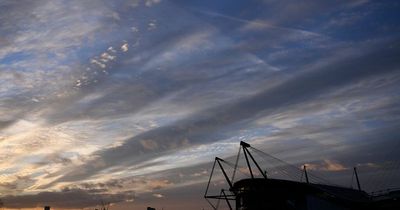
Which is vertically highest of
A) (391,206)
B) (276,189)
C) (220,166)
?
(220,166)

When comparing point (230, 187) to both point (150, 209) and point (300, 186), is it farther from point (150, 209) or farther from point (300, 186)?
point (150, 209)

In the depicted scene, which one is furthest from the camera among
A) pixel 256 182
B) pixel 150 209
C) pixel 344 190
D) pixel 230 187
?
pixel 150 209

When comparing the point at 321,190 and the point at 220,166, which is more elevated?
the point at 220,166

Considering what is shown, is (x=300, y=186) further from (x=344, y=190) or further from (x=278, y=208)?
(x=344, y=190)

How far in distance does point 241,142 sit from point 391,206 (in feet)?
93.4

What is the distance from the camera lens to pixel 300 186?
64.6 metres

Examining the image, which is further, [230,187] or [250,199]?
[230,187]

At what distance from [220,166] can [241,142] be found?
687cm

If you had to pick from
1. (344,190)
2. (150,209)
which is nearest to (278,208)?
(344,190)

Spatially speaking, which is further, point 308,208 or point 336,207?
point 336,207

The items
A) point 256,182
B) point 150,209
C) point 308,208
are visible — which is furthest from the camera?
point 150,209

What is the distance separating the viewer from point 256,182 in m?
67.5

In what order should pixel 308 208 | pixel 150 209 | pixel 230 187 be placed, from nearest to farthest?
pixel 308 208 → pixel 230 187 → pixel 150 209

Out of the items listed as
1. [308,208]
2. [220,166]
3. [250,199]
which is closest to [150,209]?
[220,166]
